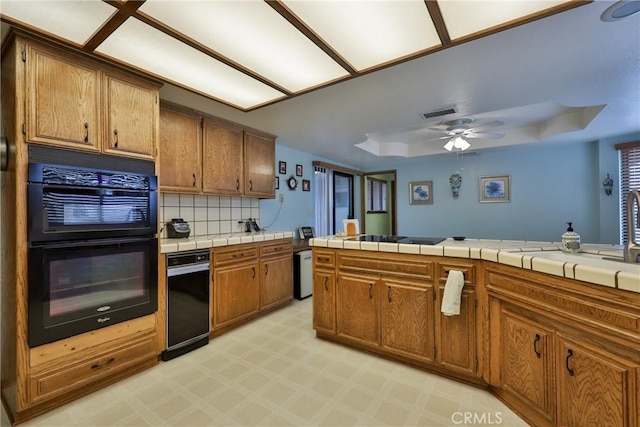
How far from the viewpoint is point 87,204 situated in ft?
6.07

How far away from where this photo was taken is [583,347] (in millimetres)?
1290

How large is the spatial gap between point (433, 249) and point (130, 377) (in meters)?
2.43

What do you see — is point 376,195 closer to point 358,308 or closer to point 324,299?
point 324,299

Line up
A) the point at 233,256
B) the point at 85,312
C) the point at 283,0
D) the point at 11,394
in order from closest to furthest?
the point at 283,0 < the point at 11,394 < the point at 85,312 < the point at 233,256

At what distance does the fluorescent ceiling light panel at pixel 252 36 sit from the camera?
1.31 m

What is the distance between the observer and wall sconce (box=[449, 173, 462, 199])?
5441mm

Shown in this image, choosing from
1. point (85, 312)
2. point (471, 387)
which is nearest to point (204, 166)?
point (85, 312)

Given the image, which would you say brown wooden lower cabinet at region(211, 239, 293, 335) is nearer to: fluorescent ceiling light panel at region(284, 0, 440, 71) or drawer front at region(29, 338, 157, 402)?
drawer front at region(29, 338, 157, 402)

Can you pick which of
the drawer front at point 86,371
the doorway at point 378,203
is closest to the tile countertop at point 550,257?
the drawer front at point 86,371

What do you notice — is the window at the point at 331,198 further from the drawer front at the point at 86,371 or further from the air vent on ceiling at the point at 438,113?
the drawer front at the point at 86,371

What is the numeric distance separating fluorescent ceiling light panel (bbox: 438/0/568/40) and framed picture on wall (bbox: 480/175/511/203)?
173 inches

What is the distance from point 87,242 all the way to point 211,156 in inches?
59.3

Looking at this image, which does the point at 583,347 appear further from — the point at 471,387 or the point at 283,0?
the point at 283,0

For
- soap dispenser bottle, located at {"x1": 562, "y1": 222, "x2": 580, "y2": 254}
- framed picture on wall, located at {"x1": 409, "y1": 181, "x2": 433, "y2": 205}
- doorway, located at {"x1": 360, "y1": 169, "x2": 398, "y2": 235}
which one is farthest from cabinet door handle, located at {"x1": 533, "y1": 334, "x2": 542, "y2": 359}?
doorway, located at {"x1": 360, "y1": 169, "x2": 398, "y2": 235}
